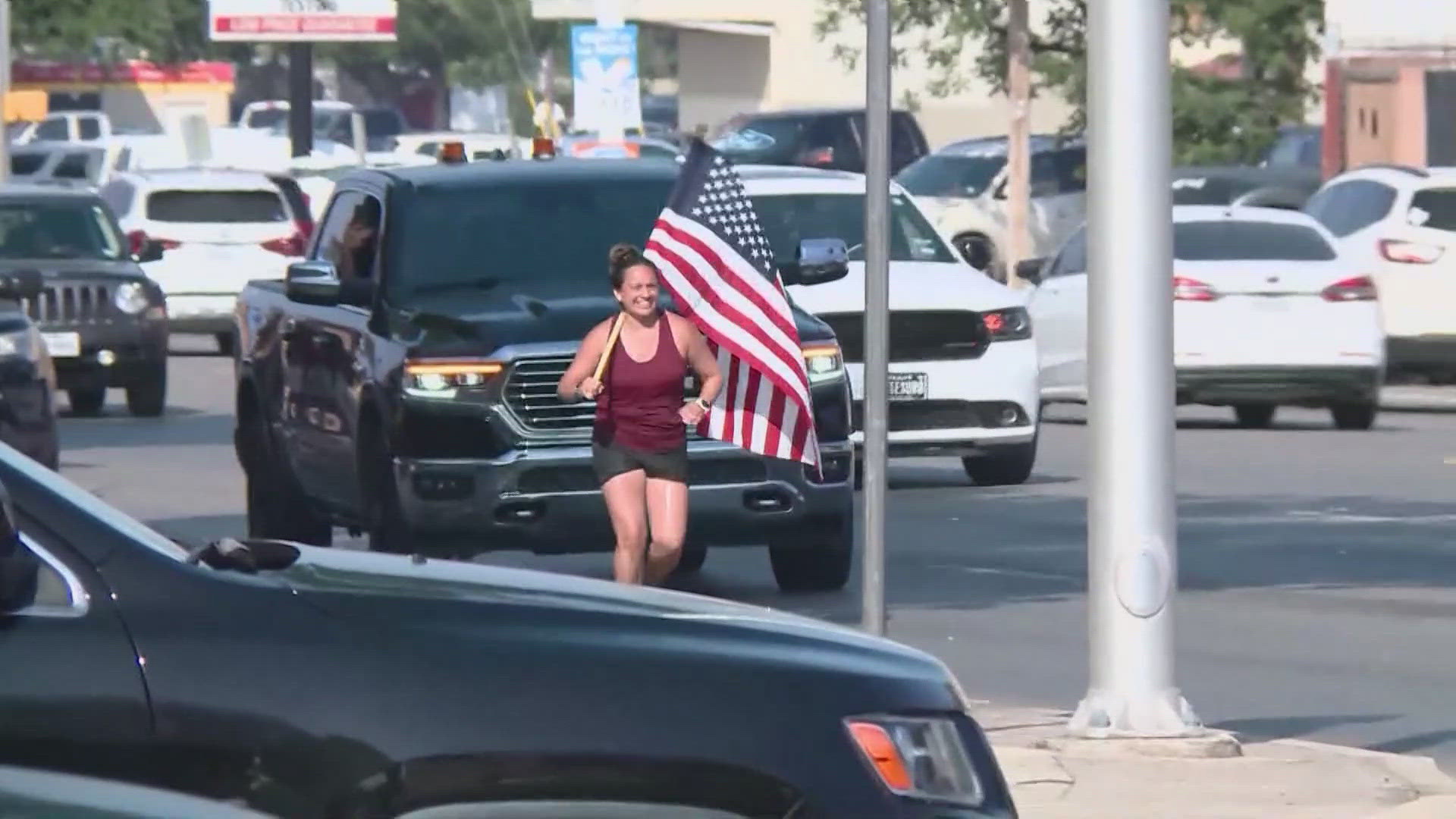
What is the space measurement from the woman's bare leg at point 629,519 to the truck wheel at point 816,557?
4.92ft

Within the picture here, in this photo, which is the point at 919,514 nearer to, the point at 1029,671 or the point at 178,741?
the point at 1029,671

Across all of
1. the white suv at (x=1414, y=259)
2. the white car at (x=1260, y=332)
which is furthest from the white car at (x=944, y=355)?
the white suv at (x=1414, y=259)

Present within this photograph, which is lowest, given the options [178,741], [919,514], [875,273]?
[919,514]

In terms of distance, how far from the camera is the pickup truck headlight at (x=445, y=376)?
12211mm

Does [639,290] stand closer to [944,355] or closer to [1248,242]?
[944,355]

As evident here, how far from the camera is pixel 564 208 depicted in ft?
43.7

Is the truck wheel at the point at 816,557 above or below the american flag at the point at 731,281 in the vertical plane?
below

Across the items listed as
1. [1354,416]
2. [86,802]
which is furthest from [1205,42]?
[86,802]

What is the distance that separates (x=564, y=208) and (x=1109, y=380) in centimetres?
474

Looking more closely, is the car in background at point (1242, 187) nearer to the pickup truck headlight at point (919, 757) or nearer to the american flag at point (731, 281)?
the american flag at point (731, 281)

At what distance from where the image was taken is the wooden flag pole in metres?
11.0

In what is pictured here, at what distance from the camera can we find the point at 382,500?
41.4ft

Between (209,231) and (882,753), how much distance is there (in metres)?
25.3

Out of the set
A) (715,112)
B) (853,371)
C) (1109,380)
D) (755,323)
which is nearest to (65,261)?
(853,371)
